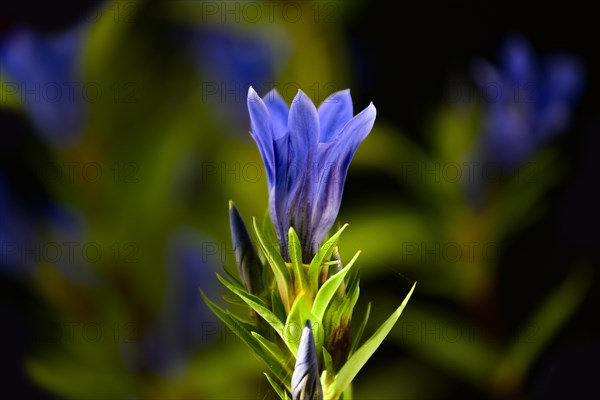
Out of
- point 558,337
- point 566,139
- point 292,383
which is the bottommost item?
point 558,337

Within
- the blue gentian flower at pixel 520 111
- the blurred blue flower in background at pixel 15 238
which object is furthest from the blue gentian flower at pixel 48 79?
the blue gentian flower at pixel 520 111

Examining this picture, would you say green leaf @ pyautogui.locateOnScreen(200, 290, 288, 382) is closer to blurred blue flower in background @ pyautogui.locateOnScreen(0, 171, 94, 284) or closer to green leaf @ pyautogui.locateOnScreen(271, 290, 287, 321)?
green leaf @ pyautogui.locateOnScreen(271, 290, 287, 321)

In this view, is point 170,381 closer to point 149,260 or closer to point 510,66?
point 149,260

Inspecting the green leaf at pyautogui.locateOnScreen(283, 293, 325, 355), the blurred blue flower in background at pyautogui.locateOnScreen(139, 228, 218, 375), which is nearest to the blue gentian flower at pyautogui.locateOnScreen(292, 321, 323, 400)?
the green leaf at pyautogui.locateOnScreen(283, 293, 325, 355)

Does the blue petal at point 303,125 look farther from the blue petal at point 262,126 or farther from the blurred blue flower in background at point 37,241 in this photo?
the blurred blue flower in background at point 37,241

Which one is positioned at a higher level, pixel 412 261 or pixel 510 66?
pixel 510 66

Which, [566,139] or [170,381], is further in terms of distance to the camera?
[566,139]

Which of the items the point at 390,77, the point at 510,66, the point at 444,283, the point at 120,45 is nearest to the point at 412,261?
the point at 444,283

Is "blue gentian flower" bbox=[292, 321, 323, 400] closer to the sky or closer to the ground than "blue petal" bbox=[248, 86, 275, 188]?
closer to the ground
